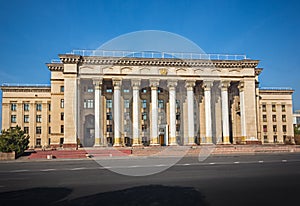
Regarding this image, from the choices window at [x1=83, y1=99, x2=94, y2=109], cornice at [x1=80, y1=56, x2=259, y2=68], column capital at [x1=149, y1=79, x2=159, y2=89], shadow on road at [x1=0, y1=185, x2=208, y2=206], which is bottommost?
shadow on road at [x1=0, y1=185, x2=208, y2=206]

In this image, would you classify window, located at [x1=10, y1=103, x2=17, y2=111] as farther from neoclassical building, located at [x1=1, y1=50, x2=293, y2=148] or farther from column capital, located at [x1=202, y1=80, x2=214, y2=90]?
column capital, located at [x1=202, y1=80, x2=214, y2=90]

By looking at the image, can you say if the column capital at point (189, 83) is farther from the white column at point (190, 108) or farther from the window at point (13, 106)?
the window at point (13, 106)

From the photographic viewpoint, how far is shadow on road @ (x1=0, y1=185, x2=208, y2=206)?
8820 mm

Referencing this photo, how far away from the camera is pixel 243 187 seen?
1120 centimetres

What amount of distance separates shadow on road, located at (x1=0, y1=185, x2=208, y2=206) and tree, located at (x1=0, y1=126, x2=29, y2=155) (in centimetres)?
2335

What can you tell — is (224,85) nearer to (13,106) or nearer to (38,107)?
(38,107)

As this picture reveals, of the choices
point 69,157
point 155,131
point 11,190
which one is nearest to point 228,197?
point 11,190

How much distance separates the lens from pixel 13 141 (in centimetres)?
3262

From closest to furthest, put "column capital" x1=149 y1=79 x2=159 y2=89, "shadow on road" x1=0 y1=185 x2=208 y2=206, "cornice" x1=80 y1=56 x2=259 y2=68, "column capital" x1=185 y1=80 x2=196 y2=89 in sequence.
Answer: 1. "shadow on road" x1=0 y1=185 x2=208 y2=206
2. "cornice" x1=80 y1=56 x2=259 y2=68
3. "column capital" x1=149 y1=79 x2=159 y2=89
4. "column capital" x1=185 y1=80 x2=196 y2=89

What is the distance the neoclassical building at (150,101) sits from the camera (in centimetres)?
4356

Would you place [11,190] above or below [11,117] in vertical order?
below

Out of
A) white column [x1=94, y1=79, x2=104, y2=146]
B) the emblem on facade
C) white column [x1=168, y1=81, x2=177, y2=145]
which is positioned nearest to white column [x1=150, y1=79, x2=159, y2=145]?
the emblem on facade

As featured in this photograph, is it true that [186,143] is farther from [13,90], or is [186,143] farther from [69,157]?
[13,90]

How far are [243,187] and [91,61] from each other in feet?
118
